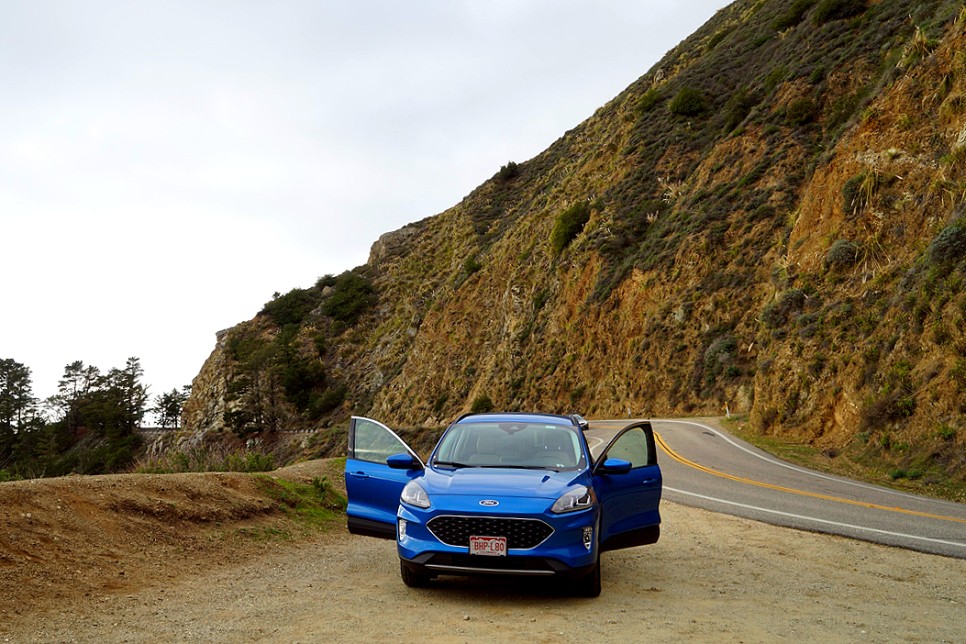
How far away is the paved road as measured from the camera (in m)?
10.9

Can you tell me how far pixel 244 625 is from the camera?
5.91m

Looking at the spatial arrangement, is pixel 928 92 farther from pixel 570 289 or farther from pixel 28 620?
pixel 28 620

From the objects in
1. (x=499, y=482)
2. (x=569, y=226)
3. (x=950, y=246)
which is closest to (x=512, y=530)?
(x=499, y=482)

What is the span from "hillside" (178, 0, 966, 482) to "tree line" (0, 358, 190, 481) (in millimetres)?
7259

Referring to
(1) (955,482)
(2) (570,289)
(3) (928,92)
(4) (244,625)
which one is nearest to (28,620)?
(4) (244,625)

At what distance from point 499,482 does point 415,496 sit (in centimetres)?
78

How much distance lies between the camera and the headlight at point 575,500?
6.50 m

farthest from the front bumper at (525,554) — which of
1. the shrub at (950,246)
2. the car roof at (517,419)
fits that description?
the shrub at (950,246)

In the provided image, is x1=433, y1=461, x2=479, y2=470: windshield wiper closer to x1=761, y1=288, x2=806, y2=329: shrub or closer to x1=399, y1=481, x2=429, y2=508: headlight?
x1=399, y1=481, x2=429, y2=508: headlight

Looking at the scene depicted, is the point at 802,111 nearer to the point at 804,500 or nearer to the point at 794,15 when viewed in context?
the point at 794,15

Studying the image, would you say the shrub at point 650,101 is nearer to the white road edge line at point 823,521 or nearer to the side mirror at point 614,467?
the white road edge line at point 823,521

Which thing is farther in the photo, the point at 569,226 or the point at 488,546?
the point at 569,226

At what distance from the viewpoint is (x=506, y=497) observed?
21.4 ft

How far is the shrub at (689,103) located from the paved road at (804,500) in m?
34.9
